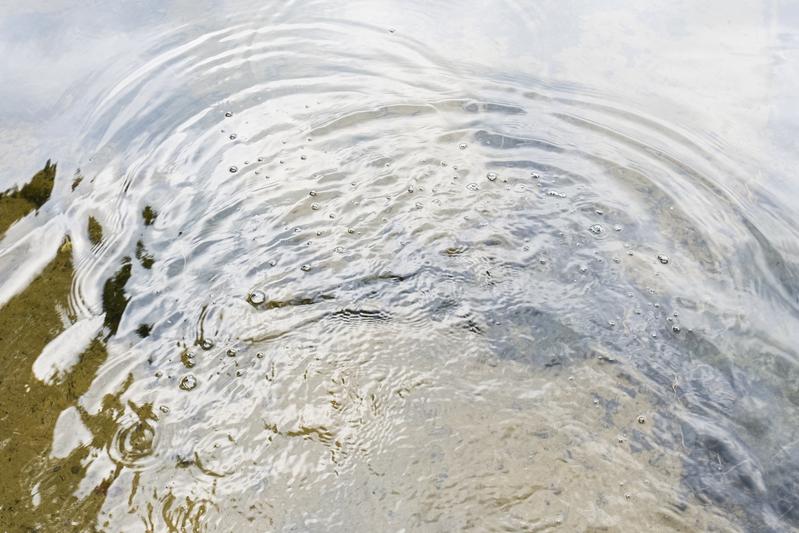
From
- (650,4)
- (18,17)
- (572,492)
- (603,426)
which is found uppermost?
(650,4)

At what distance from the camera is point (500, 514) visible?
8.33 ft

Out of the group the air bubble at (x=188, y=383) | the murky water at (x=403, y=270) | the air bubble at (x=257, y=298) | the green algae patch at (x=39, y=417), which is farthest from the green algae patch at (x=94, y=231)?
the air bubble at (x=188, y=383)

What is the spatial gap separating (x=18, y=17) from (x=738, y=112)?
5.59m

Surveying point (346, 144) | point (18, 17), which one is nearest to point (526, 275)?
point (346, 144)

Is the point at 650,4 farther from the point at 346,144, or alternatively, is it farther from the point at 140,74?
the point at 140,74

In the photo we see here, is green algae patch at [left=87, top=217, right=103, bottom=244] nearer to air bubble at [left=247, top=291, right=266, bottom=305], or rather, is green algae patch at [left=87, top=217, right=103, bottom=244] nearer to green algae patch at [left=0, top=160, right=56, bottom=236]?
green algae patch at [left=0, top=160, right=56, bottom=236]

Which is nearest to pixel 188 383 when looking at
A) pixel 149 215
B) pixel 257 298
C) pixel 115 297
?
pixel 257 298

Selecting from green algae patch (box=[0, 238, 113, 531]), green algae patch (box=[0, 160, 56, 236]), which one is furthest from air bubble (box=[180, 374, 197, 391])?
green algae patch (box=[0, 160, 56, 236])

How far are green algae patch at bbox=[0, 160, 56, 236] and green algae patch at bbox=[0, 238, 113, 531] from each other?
50cm

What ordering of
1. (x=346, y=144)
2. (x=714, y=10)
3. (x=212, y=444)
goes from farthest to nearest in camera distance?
(x=714, y=10) < (x=346, y=144) < (x=212, y=444)

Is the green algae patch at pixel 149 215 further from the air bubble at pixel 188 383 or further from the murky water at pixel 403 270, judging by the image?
the air bubble at pixel 188 383

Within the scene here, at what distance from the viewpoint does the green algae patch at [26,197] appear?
3736mm

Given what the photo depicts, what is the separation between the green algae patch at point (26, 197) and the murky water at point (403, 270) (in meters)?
0.02

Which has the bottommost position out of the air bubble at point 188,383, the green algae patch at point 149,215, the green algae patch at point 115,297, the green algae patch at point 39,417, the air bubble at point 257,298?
the green algae patch at point 39,417
